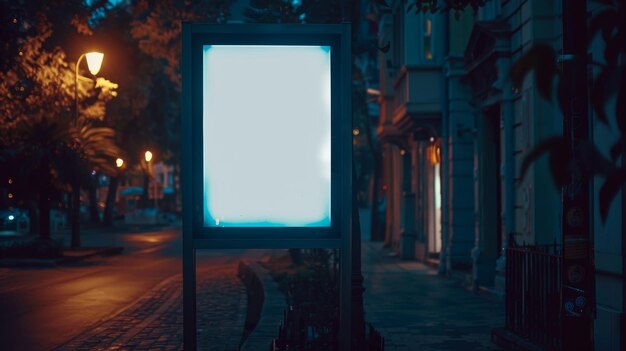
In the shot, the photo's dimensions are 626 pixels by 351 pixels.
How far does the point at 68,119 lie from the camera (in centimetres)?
3008

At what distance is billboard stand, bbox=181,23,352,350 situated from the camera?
691 cm

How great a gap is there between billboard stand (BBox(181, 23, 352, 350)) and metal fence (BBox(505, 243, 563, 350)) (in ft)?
8.49

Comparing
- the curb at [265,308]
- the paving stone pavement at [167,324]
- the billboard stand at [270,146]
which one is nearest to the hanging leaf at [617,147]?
the billboard stand at [270,146]

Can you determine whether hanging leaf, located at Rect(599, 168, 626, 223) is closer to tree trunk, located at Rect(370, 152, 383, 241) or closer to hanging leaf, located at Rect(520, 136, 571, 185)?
hanging leaf, located at Rect(520, 136, 571, 185)

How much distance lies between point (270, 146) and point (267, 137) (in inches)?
2.8

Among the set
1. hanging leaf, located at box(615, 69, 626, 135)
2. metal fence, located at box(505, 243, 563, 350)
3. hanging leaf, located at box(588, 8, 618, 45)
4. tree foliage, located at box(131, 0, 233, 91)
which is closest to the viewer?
hanging leaf, located at box(615, 69, 626, 135)

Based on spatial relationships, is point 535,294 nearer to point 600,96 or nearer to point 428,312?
point 428,312

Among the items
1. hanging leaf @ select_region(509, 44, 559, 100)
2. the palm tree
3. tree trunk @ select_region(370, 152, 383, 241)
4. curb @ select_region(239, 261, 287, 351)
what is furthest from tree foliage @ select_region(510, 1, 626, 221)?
tree trunk @ select_region(370, 152, 383, 241)

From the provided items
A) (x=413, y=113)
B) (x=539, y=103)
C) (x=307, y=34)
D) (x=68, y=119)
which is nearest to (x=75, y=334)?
(x=307, y=34)

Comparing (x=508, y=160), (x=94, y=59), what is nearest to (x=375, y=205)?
(x=94, y=59)

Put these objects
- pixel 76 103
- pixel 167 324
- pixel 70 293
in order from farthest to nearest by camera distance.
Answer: pixel 76 103
pixel 70 293
pixel 167 324

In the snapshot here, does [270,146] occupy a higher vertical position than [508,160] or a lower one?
lower

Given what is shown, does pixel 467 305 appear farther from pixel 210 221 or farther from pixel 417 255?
pixel 417 255

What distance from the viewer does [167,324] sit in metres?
12.8
